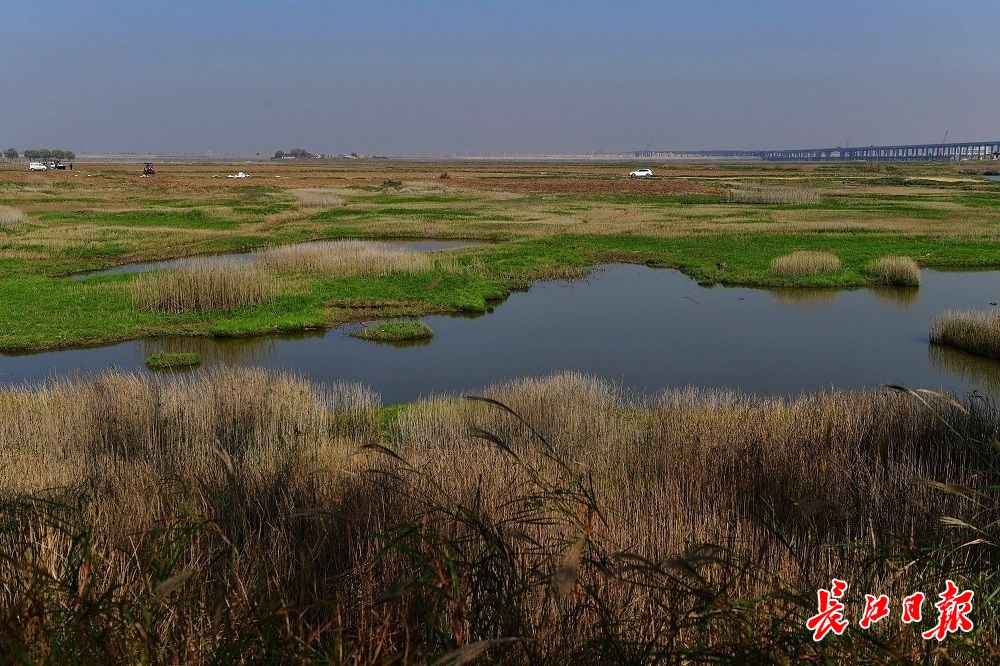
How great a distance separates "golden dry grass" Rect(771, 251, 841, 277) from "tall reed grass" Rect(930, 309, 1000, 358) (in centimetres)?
772

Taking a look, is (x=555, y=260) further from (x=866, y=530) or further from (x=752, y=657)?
(x=752, y=657)

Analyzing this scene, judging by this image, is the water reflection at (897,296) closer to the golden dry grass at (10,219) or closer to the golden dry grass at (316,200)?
the golden dry grass at (316,200)

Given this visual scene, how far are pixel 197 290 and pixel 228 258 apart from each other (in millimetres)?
7764

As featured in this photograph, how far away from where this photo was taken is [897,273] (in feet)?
83.6

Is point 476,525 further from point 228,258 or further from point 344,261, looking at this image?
point 228,258

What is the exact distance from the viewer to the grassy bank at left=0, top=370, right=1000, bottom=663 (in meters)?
3.06

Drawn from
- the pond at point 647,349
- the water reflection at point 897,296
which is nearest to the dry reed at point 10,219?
the pond at point 647,349

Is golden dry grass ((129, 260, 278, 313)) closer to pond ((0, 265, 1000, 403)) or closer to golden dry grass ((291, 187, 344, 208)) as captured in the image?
pond ((0, 265, 1000, 403))

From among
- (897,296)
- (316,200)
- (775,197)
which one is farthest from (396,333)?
(775,197)

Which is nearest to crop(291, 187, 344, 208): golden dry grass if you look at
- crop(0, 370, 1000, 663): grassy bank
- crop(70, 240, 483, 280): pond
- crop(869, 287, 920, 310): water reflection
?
crop(70, 240, 483, 280): pond

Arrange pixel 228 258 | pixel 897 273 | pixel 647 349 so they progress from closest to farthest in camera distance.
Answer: pixel 647 349, pixel 897 273, pixel 228 258

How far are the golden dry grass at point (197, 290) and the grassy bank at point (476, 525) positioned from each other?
328 inches

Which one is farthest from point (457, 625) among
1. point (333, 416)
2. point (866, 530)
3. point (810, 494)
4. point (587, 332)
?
point (587, 332)

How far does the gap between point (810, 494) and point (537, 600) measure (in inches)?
124
